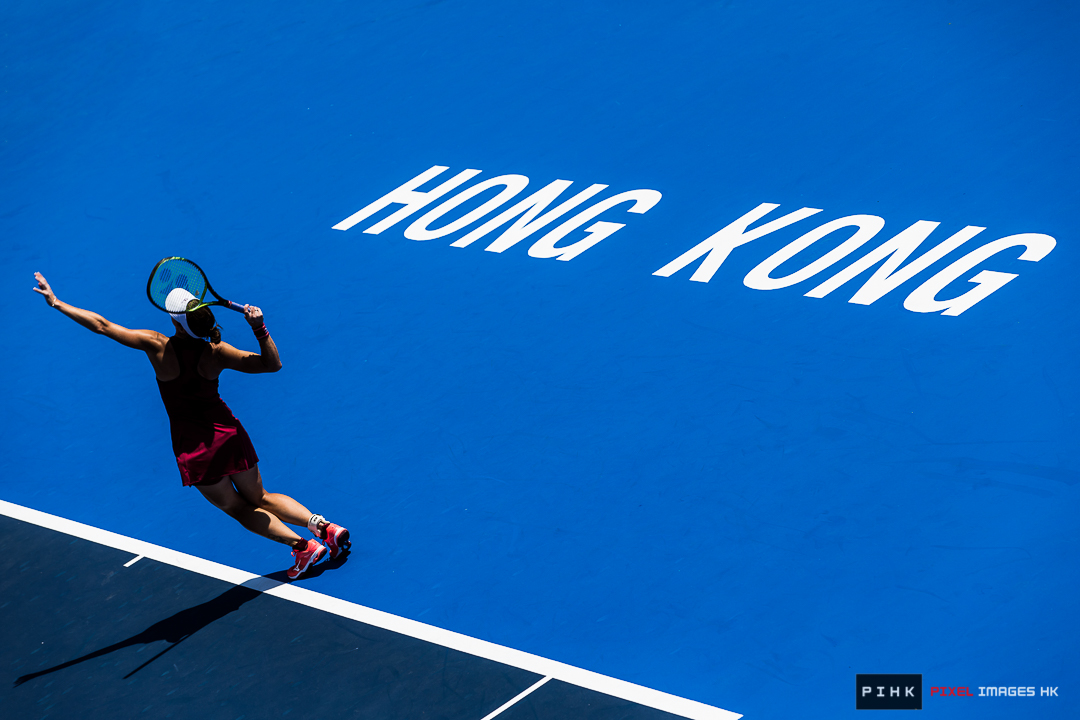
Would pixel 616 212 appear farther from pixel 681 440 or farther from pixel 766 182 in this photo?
pixel 681 440

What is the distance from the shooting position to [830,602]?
6320 millimetres

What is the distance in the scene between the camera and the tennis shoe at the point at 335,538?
727 cm

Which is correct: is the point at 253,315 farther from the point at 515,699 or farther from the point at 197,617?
the point at 515,699

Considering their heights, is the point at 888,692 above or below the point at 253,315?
below

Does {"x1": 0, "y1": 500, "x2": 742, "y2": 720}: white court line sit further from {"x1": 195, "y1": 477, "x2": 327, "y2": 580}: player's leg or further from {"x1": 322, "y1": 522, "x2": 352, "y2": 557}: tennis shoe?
{"x1": 322, "y1": 522, "x2": 352, "y2": 557}: tennis shoe

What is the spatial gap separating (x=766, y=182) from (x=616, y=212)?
1405mm

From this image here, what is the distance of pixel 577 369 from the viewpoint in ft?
28.0

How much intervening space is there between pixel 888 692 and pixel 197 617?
14.2 ft

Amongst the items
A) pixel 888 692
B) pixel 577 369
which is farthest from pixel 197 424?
pixel 888 692

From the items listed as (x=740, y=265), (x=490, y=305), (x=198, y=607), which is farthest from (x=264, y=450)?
(x=740, y=265)

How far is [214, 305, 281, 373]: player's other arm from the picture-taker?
6345 millimetres

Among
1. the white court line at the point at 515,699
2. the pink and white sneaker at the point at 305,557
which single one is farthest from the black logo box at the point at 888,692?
the pink and white sneaker at the point at 305,557

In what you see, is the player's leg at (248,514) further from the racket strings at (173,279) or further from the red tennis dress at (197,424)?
the racket strings at (173,279)

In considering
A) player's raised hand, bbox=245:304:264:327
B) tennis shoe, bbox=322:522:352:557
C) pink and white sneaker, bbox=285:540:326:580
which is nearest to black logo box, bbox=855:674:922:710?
tennis shoe, bbox=322:522:352:557
